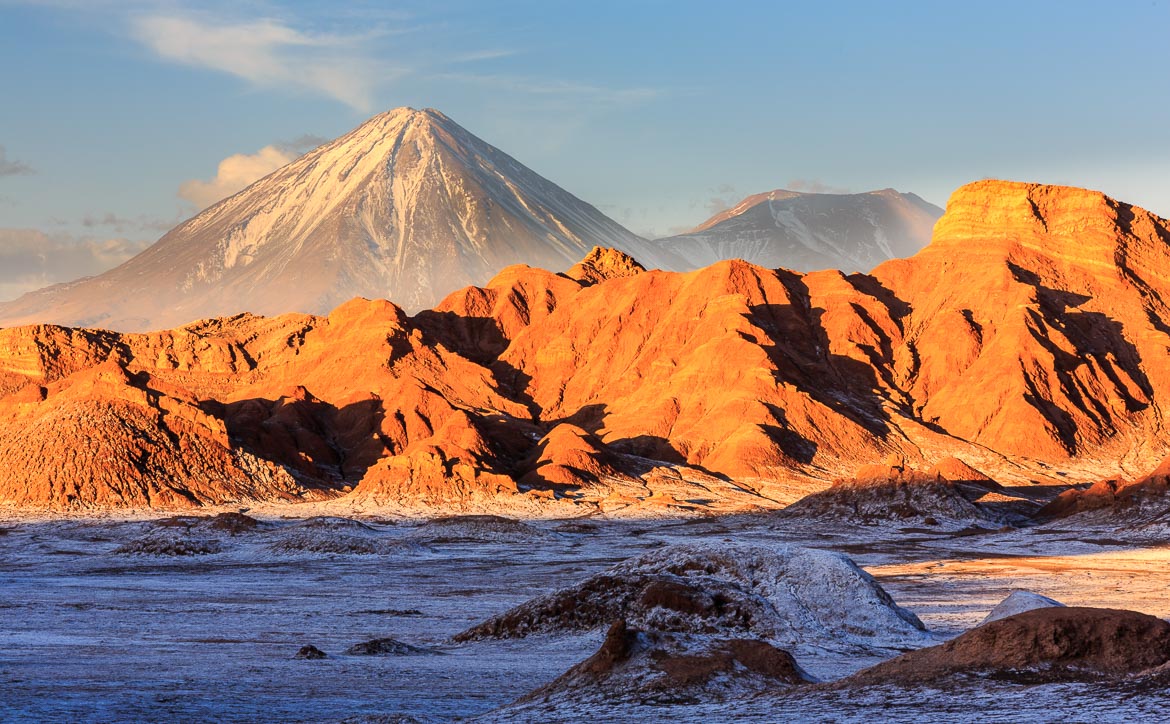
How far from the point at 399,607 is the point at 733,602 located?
55.0 feet

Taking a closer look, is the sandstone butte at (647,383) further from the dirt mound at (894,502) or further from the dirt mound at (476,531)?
the dirt mound at (476,531)

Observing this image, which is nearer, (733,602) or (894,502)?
(733,602)

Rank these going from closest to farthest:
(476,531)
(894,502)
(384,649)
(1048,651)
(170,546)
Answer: (1048,651) → (384,649) → (170,546) → (476,531) → (894,502)

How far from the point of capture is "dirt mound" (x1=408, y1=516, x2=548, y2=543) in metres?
83.2

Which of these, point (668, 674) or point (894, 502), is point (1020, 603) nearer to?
point (668, 674)

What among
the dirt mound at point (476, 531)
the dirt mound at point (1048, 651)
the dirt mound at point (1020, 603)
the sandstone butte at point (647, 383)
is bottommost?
the dirt mound at point (476, 531)

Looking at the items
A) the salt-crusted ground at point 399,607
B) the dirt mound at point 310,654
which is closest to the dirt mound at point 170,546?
the salt-crusted ground at point 399,607

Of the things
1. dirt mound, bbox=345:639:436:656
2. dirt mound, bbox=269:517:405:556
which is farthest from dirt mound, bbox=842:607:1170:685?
dirt mound, bbox=269:517:405:556

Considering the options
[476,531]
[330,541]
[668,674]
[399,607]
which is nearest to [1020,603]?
[668,674]

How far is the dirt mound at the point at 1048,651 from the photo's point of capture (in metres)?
17.2

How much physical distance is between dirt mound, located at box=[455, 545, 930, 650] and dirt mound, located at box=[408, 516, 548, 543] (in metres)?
47.8

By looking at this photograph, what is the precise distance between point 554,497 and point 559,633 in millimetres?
71778

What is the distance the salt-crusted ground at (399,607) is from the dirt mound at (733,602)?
1.03m

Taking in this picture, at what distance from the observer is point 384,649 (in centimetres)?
3120
